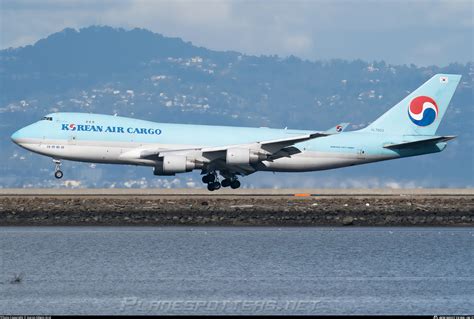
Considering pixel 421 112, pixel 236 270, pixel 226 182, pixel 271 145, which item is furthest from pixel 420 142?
pixel 236 270

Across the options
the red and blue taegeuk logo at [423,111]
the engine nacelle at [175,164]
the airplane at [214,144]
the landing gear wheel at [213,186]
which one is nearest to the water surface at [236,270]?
the engine nacelle at [175,164]

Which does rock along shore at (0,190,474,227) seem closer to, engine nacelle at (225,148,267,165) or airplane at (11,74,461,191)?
engine nacelle at (225,148,267,165)

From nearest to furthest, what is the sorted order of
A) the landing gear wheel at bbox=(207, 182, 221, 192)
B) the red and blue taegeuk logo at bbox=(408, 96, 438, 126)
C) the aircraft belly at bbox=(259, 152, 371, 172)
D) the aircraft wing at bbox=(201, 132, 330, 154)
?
the aircraft wing at bbox=(201, 132, 330, 154)
the landing gear wheel at bbox=(207, 182, 221, 192)
the aircraft belly at bbox=(259, 152, 371, 172)
the red and blue taegeuk logo at bbox=(408, 96, 438, 126)

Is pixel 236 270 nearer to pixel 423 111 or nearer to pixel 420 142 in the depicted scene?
pixel 420 142

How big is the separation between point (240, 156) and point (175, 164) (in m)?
2.96

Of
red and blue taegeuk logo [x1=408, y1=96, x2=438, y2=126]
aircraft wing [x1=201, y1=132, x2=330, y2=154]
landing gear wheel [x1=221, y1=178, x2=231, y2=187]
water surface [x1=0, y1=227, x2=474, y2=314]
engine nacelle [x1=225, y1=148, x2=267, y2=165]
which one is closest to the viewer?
water surface [x1=0, y1=227, x2=474, y2=314]

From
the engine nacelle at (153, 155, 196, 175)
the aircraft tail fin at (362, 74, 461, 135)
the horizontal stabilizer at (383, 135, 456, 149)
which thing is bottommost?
the engine nacelle at (153, 155, 196, 175)

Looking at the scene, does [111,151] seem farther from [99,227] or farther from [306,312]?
→ [306,312]

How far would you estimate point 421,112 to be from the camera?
61.2m

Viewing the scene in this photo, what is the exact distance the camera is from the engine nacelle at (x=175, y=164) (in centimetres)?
5500

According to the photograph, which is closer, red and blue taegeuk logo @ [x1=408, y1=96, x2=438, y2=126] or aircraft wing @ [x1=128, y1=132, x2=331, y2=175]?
aircraft wing @ [x1=128, y1=132, x2=331, y2=175]

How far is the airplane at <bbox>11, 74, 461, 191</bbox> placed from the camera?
55.6 meters

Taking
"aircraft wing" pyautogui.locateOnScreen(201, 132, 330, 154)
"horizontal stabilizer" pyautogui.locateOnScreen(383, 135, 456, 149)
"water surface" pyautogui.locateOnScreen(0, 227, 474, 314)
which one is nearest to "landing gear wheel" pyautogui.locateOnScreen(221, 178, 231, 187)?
"aircraft wing" pyautogui.locateOnScreen(201, 132, 330, 154)

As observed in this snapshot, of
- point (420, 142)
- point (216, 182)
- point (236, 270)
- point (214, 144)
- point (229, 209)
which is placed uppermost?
point (214, 144)
